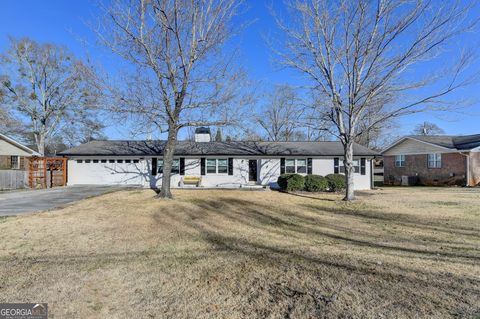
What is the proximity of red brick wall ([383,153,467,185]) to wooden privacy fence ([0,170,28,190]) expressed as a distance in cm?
3228

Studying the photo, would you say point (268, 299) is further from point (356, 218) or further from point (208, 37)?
point (208, 37)

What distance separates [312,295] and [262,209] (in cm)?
755

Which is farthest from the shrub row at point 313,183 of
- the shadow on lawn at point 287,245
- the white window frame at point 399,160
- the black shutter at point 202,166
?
the white window frame at point 399,160

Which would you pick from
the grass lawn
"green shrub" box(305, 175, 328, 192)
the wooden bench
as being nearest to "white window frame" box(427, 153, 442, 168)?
"green shrub" box(305, 175, 328, 192)

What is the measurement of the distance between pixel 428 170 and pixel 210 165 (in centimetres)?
1962

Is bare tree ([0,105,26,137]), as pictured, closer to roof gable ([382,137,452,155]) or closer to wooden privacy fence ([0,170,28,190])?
wooden privacy fence ([0,170,28,190])

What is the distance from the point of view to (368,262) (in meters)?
4.74

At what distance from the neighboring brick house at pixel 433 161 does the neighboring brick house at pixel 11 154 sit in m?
33.9

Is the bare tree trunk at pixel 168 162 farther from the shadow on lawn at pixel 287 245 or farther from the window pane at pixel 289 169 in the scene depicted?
the window pane at pixel 289 169

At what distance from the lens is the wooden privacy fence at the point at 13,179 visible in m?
20.2

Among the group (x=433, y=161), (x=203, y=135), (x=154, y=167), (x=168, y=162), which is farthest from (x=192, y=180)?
(x=433, y=161)

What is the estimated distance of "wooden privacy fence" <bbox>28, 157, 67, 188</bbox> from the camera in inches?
822

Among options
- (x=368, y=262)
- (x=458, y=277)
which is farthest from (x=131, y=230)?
(x=458, y=277)

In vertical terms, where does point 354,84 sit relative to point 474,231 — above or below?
Result: above
